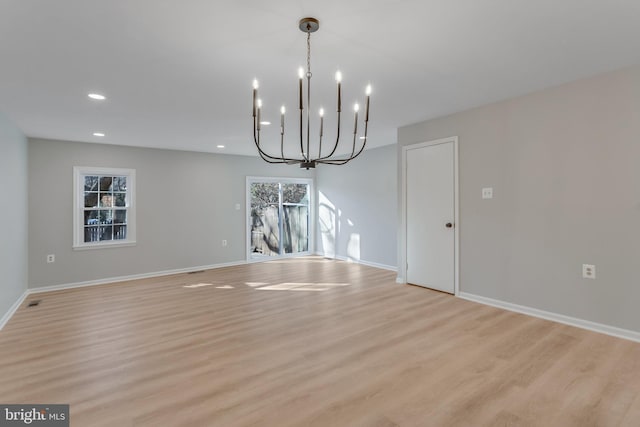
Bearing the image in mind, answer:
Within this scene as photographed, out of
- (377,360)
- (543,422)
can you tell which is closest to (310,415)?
(377,360)

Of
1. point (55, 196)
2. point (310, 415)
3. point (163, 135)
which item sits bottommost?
point (310, 415)

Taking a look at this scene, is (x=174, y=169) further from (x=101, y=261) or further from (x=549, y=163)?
(x=549, y=163)

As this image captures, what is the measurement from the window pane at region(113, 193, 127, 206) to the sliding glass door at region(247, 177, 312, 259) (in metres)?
2.29

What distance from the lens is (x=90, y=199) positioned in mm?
5316

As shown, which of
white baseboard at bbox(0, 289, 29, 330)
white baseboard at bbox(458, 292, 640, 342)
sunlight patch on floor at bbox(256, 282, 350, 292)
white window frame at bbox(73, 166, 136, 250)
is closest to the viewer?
white baseboard at bbox(458, 292, 640, 342)

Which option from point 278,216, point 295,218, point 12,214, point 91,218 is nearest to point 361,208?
point 295,218

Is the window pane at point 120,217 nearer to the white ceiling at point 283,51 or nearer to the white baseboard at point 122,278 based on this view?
the white baseboard at point 122,278

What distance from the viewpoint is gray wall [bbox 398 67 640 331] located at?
2.82 meters

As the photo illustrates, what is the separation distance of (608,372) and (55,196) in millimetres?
6833

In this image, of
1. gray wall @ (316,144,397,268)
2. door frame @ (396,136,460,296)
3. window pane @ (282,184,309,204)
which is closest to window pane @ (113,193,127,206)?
window pane @ (282,184,309,204)

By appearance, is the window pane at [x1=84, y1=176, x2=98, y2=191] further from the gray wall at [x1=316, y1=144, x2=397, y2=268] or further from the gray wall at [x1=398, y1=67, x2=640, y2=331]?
the gray wall at [x1=398, y1=67, x2=640, y2=331]

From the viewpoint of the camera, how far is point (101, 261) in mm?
5273

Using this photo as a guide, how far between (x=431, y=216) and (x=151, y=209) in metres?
4.78

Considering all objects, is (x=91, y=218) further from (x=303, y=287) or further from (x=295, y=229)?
(x=295, y=229)
